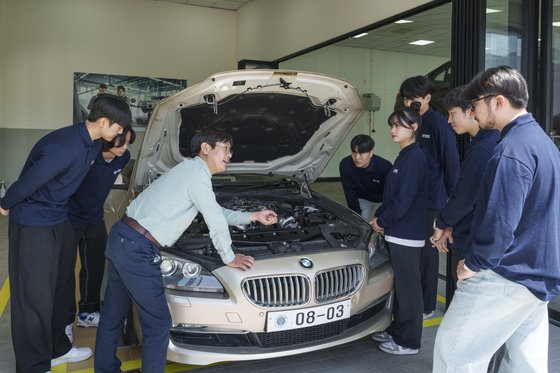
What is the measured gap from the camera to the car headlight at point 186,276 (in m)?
2.43

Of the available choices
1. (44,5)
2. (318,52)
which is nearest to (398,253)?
(318,52)

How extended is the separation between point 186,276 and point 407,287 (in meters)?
1.34

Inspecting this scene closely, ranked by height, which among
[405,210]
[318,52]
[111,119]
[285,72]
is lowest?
[405,210]

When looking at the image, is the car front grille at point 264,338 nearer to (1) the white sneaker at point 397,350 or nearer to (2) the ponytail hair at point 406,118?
(1) the white sneaker at point 397,350

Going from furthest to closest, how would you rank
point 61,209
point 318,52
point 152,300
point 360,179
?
point 318,52 < point 360,179 < point 61,209 < point 152,300

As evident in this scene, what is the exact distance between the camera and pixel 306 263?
2.55m

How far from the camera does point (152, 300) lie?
7.37 feet

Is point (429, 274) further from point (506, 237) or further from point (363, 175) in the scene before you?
point (506, 237)

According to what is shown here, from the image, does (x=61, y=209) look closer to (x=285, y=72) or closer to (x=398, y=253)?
(x=285, y=72)

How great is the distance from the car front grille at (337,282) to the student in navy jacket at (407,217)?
0.37 metres

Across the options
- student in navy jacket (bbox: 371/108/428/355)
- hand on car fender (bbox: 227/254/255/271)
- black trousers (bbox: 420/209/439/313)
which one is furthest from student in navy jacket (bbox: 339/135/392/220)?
hand on car fender (bbox: 227/254/255/271)

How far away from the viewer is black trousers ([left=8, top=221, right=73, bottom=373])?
2418 mm

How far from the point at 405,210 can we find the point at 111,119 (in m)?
1.72

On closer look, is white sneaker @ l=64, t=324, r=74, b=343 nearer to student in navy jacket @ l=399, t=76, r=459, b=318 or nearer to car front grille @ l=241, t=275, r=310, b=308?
car front grille @ l=241, t=275, r=310, b=308
